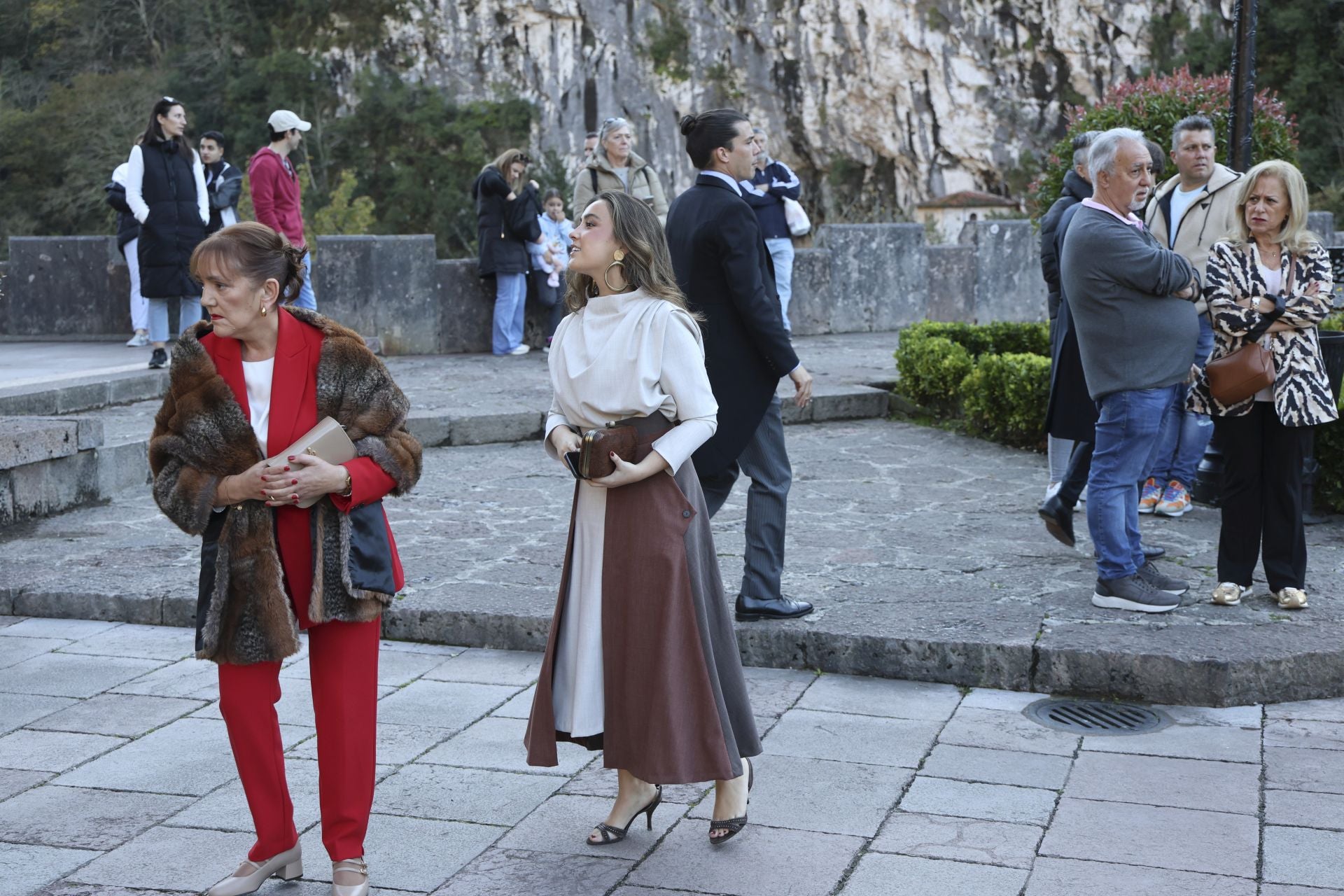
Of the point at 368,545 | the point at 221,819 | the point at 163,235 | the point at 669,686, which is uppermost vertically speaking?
the point at 163,235

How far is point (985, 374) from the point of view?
9172 millimetres

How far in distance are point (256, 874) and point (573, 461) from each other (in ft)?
3.86

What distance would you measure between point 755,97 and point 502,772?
53.1 m

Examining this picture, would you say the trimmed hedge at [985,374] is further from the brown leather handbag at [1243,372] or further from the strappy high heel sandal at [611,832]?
the strappy high heel sandal at [611,832]

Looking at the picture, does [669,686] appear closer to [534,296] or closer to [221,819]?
[221,819]

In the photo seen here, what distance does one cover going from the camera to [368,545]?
3201 millimetres

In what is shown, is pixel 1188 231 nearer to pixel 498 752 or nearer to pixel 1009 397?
pixel 1009 397

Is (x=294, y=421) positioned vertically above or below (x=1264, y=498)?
above

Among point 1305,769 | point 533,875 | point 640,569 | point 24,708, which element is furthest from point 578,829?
point 24,708

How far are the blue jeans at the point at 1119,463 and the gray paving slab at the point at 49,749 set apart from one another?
3.38m

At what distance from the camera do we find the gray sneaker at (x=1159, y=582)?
5.32 meters

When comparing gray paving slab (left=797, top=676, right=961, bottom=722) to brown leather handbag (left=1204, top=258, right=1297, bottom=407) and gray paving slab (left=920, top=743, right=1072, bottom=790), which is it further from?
brown leather handbag (left=1204, top=258, right=1297, bottom=407)

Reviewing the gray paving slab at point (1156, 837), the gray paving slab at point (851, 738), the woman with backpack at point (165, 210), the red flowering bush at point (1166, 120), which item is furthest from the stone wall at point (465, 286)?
the gray paving slab at point (1156, 837)

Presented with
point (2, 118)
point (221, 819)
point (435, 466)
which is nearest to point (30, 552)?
point (435, 466)
